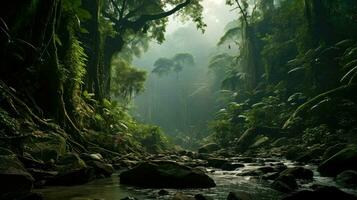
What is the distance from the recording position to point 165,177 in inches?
227

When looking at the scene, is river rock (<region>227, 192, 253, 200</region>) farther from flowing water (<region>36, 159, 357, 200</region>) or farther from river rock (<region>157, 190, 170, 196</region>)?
river rock (<region>157, 190, 170, 196</region>)

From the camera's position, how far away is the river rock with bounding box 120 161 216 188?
5.70 meters

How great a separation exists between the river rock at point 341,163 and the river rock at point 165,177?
216cm

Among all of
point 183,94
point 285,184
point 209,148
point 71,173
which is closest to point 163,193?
point 71,173

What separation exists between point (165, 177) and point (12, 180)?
7.35 feet

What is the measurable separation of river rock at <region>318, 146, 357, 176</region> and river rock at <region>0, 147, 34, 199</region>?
482 centimetres

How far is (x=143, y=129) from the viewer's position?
76.5ft

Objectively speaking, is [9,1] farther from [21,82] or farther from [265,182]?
[265,182]

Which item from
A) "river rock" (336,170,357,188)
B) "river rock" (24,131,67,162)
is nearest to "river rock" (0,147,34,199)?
"river rock" (24,131,67,162)

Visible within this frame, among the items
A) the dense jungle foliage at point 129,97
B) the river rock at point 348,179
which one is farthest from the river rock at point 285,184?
the river rock at point 348,179

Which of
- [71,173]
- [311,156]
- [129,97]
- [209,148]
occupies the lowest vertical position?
[71,173]

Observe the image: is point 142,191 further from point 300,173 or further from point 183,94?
point 183,94

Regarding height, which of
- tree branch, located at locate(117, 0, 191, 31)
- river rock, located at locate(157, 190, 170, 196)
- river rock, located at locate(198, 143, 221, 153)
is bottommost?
river rock, located at locate(157, 190, 170, 196)

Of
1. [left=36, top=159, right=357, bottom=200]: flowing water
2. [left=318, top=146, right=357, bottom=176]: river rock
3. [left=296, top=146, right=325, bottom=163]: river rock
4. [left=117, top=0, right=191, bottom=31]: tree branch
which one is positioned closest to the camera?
[left=36, top=159, right=357, bottom=200]: flowing water
